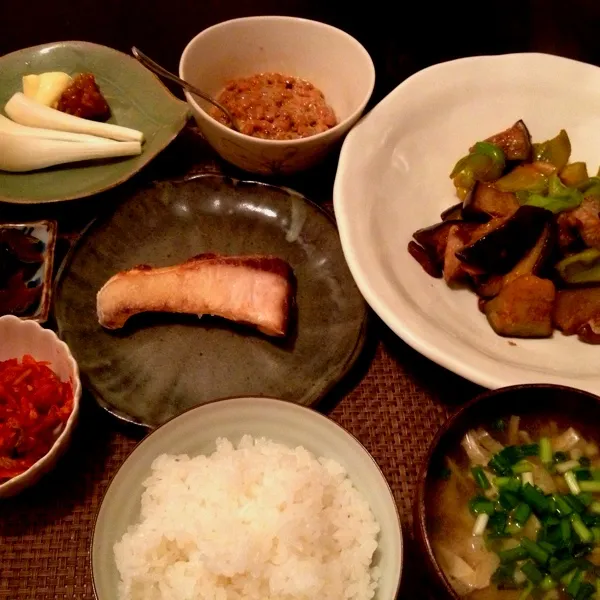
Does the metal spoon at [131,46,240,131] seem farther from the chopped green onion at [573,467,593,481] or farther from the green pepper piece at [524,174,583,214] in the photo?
the chopped green onion at [573,467,593,481]

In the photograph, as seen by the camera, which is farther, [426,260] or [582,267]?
[426,260]

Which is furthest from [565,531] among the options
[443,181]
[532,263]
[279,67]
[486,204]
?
[279,67]

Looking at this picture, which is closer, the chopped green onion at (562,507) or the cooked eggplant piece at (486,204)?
the chopped green onion at (562,507)

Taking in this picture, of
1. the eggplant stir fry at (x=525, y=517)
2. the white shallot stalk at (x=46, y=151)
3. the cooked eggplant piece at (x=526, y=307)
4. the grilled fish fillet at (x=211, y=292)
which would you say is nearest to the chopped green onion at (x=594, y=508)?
the eggplant stir fry at (x=525, y=517)

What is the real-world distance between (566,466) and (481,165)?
41.8 inches

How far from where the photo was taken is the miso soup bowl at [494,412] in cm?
132

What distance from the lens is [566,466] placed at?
142cm

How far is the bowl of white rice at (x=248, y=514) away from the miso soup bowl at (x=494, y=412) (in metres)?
0.12

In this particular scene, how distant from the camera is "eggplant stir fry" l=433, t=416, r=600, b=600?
4.21ft

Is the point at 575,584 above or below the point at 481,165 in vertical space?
below

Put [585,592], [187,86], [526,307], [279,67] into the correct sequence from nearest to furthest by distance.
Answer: [585,592], [526,307], [187,86], [279,67]

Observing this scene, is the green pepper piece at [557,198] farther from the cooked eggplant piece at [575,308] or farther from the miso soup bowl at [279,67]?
the miso soup bowl at [279,67]

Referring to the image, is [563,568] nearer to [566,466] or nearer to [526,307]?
[566,466]

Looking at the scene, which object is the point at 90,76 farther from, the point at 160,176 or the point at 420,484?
the point at 420,484
